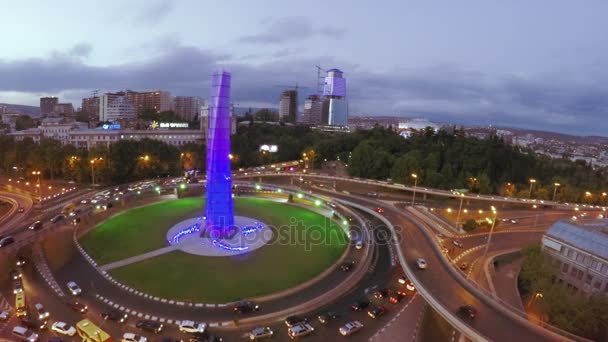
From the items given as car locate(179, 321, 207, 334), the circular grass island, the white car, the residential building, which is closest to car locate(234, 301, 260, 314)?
the circular grass island

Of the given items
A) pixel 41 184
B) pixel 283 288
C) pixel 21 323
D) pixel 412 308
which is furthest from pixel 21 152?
Answer: pixel 412 308

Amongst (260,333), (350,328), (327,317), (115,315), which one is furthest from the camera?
(327,317)

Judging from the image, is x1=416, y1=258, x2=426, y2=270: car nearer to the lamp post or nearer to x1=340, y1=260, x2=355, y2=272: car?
x1=340, y1=260, x2=355, y2=272: car

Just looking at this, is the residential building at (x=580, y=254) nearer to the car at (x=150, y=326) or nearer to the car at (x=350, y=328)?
the car at (x=350, y=328)

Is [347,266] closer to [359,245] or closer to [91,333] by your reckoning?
[359,245]

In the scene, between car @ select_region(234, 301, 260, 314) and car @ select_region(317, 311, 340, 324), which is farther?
car @ select_region(234, 301, 260, 314)

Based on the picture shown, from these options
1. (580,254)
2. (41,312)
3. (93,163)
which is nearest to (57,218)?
(41,312)
